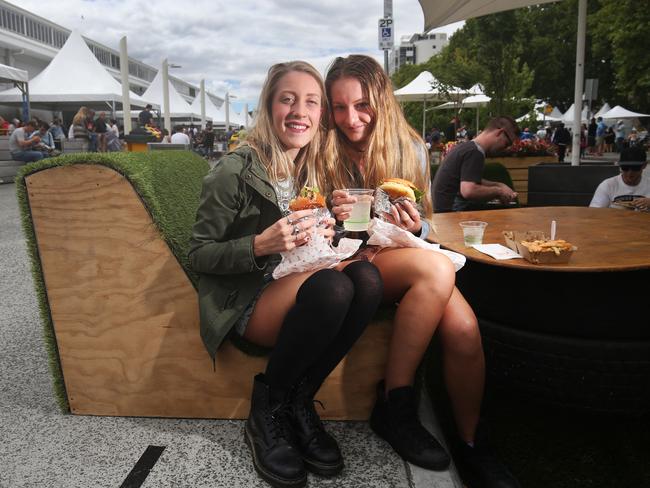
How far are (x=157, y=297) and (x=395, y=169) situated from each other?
116 cm

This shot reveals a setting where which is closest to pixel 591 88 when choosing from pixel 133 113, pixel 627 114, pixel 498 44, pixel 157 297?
pixel 498 44

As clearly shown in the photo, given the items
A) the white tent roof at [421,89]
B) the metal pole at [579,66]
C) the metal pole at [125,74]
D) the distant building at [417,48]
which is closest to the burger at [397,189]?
the metal pole at [579,66]

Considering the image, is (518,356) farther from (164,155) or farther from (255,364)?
(164,155)

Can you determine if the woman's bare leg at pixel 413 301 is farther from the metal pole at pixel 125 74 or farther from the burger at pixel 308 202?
the metal pole at pixel 125 74

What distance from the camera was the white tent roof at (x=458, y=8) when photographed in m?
6.11

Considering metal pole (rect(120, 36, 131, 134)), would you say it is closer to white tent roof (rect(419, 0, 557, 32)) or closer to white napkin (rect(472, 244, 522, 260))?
white tent roof (rect(419, 0, 557, 32))

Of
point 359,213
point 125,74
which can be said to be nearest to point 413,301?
point 359,213

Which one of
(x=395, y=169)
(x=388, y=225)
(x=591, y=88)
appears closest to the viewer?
(x=388, y=225)

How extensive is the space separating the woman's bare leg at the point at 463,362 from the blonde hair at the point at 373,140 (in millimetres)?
662

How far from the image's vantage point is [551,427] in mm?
2609

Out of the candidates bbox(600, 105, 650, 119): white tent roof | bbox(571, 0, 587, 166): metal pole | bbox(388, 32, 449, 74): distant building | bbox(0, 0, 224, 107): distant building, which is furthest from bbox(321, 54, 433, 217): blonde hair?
bbox(388, 32, 449, 74): distant building

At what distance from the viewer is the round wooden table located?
2186 millimetres

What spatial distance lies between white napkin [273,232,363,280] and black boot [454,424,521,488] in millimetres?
889

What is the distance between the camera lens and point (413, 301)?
2113 millimetres
